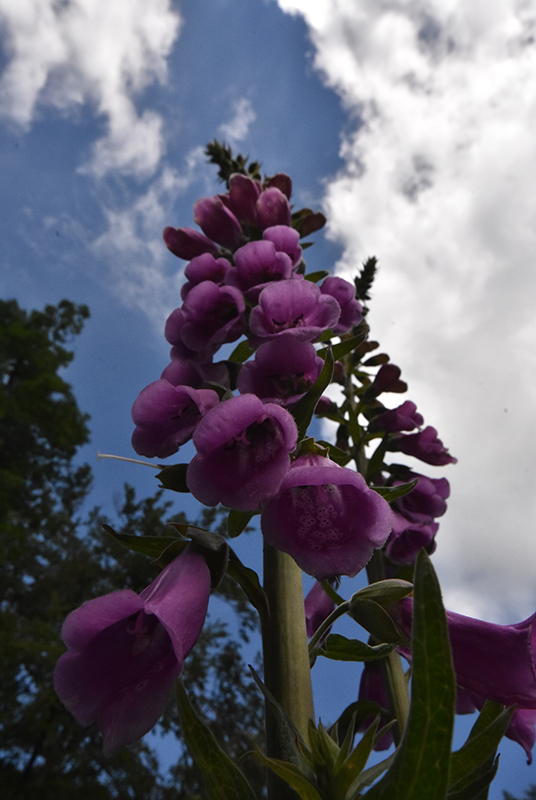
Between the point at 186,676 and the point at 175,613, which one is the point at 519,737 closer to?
the point at 175,613

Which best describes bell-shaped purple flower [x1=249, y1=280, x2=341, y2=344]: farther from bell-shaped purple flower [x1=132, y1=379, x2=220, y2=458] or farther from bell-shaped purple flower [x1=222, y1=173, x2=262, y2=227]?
bell-shaped purple flower [x1=222, y1=173, x2=262, y2=227]

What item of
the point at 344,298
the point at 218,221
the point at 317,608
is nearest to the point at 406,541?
the point at 317,608

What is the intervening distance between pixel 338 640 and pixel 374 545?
0.98ft

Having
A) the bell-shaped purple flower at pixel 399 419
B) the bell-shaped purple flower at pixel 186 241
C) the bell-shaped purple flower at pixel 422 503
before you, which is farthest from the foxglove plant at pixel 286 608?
the bell-shaped purple flower at pixel 399 419

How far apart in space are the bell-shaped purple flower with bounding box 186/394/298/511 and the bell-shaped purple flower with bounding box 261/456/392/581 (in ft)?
0.10

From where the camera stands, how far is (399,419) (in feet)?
7.76

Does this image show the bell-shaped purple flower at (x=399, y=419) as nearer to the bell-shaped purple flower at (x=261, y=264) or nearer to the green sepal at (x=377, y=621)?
the bell-shaped purple flower at (x=261, y=264)

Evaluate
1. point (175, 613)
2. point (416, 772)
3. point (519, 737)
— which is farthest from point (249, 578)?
point (519, 737)

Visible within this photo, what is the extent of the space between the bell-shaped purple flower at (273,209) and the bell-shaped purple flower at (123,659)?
1.46 metres

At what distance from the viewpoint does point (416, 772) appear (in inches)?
28.4

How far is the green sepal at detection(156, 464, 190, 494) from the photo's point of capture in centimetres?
118

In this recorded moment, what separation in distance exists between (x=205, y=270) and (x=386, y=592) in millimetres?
1233

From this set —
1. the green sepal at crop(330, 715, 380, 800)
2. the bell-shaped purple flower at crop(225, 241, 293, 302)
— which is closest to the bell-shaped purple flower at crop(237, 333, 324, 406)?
the bell-shaped purple flower at crop(225, 241, 293, 302)

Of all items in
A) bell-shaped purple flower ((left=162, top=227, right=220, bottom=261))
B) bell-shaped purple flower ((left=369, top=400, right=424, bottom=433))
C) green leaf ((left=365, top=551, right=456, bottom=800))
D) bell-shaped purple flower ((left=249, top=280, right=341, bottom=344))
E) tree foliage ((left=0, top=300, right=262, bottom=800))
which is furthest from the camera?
tree foliage ((left=0, top=300, right=262, bottom=800))
